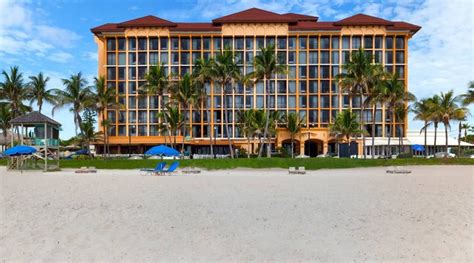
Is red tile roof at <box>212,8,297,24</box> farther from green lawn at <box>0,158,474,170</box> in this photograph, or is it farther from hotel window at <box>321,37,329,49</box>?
green lawn at <box>0,158,474,170</box>

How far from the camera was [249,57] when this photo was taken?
242 ft

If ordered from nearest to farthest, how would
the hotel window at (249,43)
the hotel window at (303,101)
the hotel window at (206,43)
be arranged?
the hotel window at (303,101), the hotel window at (249,43), the hotel window at (206,43)

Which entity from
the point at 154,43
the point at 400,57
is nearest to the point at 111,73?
the point at 154,43

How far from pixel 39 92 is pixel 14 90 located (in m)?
3.22

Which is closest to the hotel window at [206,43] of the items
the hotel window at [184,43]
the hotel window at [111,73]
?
the hotel window at [184,43]

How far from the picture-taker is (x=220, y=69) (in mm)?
46875

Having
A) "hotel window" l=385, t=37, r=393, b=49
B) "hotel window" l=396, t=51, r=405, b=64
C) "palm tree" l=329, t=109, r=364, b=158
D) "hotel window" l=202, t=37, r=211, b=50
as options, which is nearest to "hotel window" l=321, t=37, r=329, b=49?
"hotel window" l=385, t=37, r=393, b=49

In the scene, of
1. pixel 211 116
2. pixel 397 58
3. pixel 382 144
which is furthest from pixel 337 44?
pixel 211 116

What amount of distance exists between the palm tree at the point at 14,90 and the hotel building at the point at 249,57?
17.9 m

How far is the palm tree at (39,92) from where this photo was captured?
186 ft

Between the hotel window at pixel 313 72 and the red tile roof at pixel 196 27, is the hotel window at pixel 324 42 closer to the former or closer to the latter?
the hotel window at pixel 313 72

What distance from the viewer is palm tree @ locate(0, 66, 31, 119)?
54.7 m

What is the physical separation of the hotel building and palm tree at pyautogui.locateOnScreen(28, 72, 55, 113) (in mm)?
15078

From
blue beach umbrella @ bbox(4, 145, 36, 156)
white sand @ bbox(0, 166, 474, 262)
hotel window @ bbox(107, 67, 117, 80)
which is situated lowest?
white sand @ bbox(0, 166, 474, 262)
